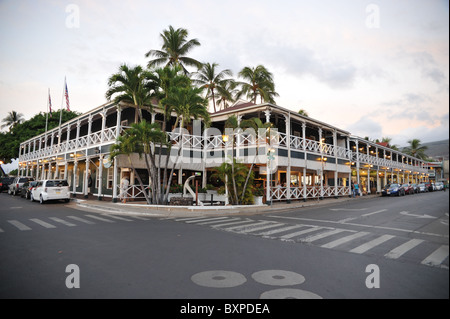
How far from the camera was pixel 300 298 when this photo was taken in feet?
11.9

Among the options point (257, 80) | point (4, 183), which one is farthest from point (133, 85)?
point (4, 183)

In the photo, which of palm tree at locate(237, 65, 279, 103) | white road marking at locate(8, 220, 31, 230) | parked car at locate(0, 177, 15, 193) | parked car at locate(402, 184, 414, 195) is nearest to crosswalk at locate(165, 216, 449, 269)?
white road marking at locate(8, 220, 31, 230)

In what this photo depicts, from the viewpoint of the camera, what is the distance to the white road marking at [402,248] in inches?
230

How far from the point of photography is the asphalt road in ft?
12.5

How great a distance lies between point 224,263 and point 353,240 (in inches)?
170

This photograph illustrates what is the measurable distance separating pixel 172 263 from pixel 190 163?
16.1 m

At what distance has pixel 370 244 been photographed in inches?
269

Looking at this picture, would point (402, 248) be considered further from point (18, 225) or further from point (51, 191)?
point (51, 191)

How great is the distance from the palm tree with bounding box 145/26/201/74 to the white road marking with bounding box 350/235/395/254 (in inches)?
940

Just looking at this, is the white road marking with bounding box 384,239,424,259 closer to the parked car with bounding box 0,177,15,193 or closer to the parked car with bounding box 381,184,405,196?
the parked car with bounding box 381,184,405,196

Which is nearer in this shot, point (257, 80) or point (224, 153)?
point (224, 153)

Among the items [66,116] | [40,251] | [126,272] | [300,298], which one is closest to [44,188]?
[40,251]

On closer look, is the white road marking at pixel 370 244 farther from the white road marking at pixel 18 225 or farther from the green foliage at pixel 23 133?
the green foliage at pixel 23 133
